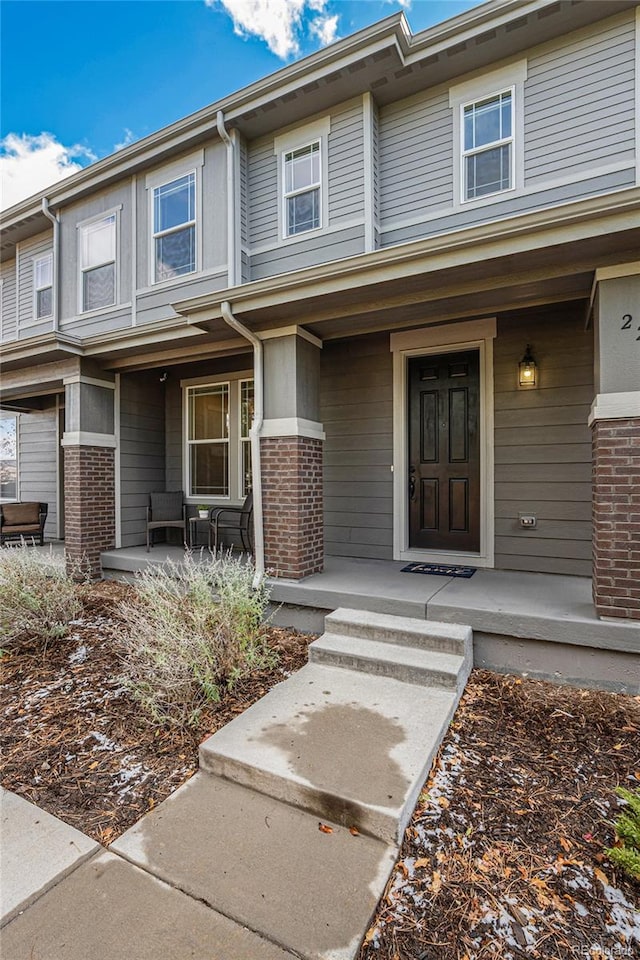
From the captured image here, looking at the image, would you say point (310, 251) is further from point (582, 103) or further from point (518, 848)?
point (518, 848)

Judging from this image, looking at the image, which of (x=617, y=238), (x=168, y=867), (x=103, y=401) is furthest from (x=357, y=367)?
(x=168, y=867)

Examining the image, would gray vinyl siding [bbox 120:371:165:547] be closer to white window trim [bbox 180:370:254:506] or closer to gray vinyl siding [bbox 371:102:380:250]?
white window trim [bbox 180:370:254:506]

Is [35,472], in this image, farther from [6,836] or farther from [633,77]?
[633,77]

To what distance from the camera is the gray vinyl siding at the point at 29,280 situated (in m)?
7.68

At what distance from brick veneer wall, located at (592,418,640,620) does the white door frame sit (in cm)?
161

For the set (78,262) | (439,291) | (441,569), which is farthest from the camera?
(78,262)

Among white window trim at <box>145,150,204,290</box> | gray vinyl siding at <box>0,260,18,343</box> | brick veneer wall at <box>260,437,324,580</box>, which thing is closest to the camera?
brick veneer wall at <box>260,437,324,580</box>

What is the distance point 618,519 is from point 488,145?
3868 mm

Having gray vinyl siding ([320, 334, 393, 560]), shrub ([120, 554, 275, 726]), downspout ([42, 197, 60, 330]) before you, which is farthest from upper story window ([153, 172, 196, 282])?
shrub ([120, 554, 275, 726])

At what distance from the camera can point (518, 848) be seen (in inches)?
73.7

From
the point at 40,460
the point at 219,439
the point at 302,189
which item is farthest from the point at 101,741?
the point at 40,460

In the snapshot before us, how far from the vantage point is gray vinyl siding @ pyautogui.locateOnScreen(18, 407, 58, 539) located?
821cm

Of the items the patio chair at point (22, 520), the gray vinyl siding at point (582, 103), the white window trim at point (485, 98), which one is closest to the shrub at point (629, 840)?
the gray vinyl siding at point (582, 103)

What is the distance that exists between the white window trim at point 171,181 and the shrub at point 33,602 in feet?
12.6
